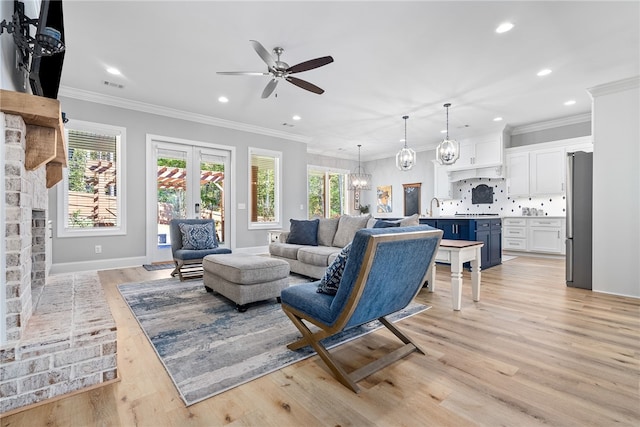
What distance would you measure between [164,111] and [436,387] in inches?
226

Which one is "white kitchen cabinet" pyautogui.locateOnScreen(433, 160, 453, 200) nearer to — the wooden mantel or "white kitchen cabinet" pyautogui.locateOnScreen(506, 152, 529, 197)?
"white kitchen cabinet" pyautogui.locateOnScreen(506, 152, 529, 197)

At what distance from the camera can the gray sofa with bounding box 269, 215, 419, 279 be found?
367 centimetres

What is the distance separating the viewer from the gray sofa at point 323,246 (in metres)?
3.67

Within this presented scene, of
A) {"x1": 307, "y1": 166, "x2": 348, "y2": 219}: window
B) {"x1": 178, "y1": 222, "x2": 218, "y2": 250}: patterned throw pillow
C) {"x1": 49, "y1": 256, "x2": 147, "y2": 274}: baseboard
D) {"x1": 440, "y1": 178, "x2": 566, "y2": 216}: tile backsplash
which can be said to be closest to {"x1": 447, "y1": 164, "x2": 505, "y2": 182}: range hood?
{"x1": 440, "y1": 178, "x2": 566, "y2": 216}: tile backsplash

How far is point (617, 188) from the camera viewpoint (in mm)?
3525

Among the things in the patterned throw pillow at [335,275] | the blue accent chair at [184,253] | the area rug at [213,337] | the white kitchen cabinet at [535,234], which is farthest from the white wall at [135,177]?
the white kitchen cabinet at [535,234]

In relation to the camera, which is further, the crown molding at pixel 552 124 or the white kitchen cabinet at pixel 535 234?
the white kitchen cabinet at pixel 535 234

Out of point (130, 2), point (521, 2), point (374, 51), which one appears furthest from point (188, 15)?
point (521, 2)

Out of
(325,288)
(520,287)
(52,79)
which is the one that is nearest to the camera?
(325,288)

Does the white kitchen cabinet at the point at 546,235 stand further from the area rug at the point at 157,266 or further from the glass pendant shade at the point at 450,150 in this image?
the area rug at the point at 157,266

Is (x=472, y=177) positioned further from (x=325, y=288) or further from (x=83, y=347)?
(x=83, y=347)

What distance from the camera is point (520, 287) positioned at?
374 centimetres

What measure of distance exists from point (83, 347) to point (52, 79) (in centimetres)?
176

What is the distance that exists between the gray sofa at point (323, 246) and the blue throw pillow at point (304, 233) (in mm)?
67
